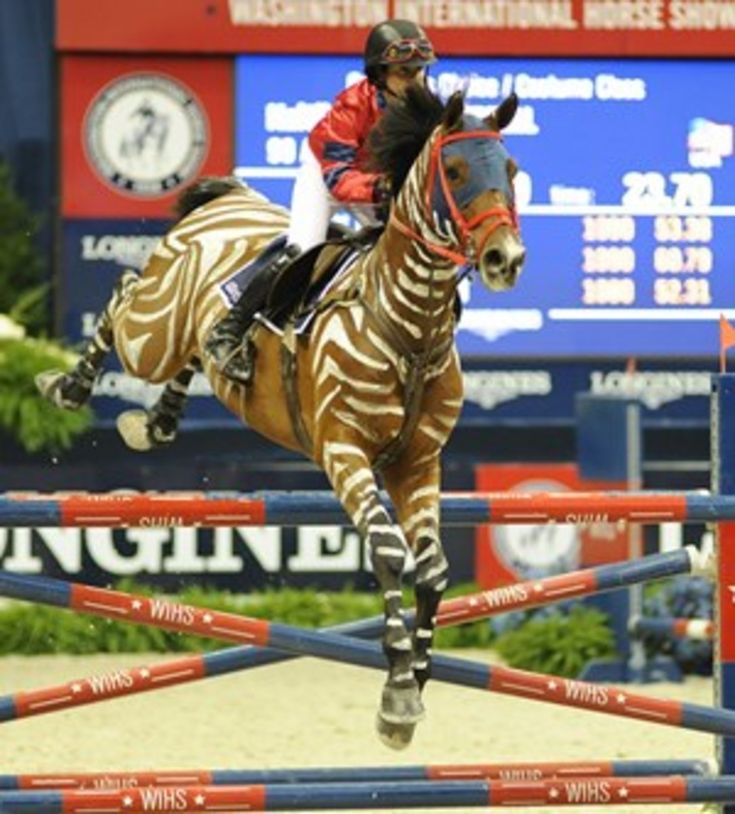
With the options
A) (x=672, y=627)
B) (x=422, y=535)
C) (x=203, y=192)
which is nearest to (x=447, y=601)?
(x=422, y=535)

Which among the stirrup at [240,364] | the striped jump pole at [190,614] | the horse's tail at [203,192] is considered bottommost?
the striped jump pole at [190,614]

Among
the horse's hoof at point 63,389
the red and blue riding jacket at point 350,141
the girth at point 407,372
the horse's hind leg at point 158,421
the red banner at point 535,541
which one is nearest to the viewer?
the girth at point 407,372

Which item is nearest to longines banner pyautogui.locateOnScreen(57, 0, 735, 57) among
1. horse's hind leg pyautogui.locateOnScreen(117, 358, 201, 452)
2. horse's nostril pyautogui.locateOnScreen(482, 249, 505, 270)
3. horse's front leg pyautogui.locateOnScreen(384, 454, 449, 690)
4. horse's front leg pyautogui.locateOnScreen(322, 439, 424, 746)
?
horse's hind leg pyautogui.locateOnScreen(117, 358, 201, 452)

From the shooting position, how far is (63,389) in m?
7.81

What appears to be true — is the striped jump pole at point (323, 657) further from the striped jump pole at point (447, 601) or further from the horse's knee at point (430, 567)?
the horse's knee at point (430, 567)

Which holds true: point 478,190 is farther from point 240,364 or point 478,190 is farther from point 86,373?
point 86,373

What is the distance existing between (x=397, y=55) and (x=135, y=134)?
231 inches

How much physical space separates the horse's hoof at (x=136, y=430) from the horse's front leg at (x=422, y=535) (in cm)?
107

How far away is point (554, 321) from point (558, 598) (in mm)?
5778

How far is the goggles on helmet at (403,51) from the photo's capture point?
22.2ft

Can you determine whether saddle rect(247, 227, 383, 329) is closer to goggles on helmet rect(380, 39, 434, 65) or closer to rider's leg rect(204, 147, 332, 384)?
rider's leg rect(204, 147, 332, 384)

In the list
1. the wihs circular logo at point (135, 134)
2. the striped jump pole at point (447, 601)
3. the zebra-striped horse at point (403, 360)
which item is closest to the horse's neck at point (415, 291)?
the zebra-striped horse at point (403, 360)

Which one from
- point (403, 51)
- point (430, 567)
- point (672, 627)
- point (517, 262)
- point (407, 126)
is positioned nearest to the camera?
point (517, 262)

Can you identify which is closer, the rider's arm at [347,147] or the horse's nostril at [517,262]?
the horse's nostril at [517,262]
